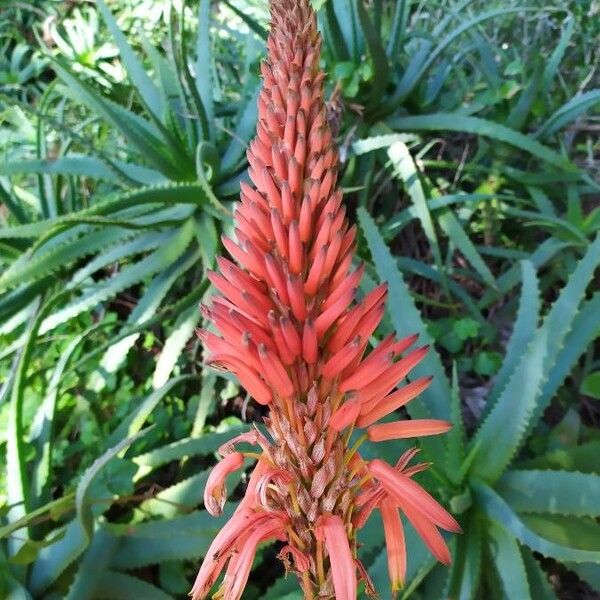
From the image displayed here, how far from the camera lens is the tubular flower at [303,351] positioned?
625 millimetres

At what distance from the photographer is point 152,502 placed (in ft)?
4.02

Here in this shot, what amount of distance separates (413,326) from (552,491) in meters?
0.38

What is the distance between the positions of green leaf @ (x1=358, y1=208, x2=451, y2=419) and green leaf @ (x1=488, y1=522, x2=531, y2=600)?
240mm

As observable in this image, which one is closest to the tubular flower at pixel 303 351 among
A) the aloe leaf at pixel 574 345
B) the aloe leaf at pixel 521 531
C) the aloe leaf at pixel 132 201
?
the aloe leaf at pixel 521 531

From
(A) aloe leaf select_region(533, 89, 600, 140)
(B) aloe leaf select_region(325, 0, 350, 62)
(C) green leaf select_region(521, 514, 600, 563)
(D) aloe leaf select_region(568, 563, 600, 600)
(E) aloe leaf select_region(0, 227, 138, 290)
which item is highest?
(B) aloe leaf select_region(325, 0, 350, 62)

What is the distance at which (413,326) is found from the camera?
1.20 meters

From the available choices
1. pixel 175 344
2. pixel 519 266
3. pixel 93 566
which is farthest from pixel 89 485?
pixel 519 266

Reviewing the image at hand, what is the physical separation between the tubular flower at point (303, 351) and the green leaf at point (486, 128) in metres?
1.03

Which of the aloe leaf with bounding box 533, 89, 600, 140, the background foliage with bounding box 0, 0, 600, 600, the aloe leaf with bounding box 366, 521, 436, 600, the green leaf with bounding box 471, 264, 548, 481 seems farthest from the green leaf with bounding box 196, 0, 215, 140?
the aloe leaf with bounding box 366, 521, 436, 600

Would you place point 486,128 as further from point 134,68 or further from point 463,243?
point 134,68

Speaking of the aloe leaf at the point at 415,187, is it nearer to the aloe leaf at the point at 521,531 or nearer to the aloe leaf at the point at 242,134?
the aloe leaf at the point at 242,134

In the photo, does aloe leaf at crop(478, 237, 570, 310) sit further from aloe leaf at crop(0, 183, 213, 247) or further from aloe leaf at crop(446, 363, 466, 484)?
aloe leaf at crop(0, 183, 213, 247)

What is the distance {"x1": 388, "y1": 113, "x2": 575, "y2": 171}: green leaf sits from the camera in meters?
1.56

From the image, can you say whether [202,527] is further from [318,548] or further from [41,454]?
[318,548]
